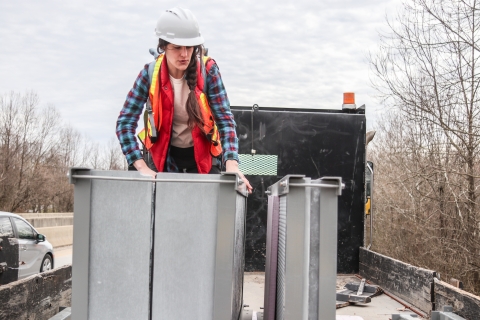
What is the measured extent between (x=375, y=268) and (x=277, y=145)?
1691 millimetres

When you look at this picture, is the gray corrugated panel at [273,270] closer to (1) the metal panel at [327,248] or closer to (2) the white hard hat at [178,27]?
(1) the metal panel at [327,248]

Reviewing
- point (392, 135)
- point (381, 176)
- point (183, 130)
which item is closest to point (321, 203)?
point (183, 130)

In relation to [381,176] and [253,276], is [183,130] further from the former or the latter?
[381,176]

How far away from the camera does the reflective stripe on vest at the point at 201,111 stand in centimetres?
→ 293

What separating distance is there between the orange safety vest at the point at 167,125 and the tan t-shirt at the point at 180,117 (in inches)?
2.7

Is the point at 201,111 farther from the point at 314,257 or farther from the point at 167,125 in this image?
the point at 314,257

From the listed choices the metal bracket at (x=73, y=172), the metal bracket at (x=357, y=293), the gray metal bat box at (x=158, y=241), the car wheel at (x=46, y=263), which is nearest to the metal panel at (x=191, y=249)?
the gray metal bat box at (x=158, y=241)

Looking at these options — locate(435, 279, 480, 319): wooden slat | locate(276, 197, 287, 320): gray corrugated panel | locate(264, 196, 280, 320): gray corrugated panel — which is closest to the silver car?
locate(264, 196, 280, 320): gray corrugated panel

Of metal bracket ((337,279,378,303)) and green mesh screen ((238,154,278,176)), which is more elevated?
green mesh screen ((238,154,278,176))

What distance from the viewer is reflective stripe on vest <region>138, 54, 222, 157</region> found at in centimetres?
293

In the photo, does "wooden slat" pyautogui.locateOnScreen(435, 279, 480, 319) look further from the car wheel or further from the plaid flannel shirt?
the car wheel

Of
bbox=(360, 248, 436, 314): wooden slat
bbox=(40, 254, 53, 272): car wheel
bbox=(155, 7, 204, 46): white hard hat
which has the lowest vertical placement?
bbox=(40, 254, 53, 272): car wheel

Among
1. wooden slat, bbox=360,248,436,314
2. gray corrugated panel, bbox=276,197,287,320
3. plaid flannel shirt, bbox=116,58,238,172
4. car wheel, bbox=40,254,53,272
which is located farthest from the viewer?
car wheel, bbox=40,254,53,272

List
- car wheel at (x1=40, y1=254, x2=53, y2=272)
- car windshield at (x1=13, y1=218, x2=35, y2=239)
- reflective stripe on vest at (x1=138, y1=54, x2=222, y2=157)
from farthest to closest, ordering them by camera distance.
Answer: car wheel at (x1=40, y1=254, x2=53, y2=272) < car windshield at (x1=13, y1=218, x2=35, y2=239) < reflective stripe on vest at (x1=138, y1=54, x2=222, y2=157)
